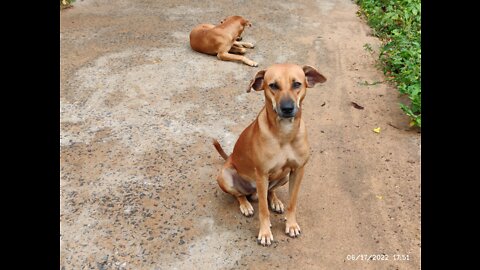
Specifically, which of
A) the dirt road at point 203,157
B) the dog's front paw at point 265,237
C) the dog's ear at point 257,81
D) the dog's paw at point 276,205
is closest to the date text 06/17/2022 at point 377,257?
the dirt road at point 203,157

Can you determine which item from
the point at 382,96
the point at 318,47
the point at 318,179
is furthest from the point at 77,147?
the point at 318,47

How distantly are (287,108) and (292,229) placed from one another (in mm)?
1186

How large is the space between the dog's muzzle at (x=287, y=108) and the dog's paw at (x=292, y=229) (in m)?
→ 1.09

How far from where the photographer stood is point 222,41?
755 centimetres

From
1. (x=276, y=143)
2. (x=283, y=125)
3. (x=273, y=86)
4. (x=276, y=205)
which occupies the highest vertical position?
(x=273, y=86)

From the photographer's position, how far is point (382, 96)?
6434mm

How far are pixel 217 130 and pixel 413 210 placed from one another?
238cm

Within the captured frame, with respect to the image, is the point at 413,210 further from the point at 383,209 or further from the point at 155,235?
the point at 155,235

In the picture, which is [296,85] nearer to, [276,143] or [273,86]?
[273,86]

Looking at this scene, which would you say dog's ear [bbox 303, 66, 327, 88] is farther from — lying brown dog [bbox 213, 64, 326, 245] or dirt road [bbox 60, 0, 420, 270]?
dirt road [bbox 60, 0, 420, 270]

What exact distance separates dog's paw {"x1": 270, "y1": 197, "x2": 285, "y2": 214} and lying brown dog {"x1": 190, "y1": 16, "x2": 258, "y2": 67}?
3.53 meters

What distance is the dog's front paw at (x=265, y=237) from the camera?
149 inches

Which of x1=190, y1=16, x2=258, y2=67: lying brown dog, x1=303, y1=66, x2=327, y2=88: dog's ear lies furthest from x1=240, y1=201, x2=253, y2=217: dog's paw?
x1=190, y1=16, x2=258, y2=67: lying brown dog

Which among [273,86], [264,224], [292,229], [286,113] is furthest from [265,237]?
[273,86]
